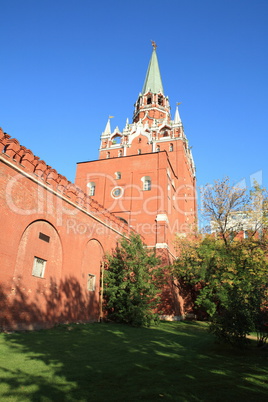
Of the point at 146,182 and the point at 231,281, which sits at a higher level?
the point at 146,182

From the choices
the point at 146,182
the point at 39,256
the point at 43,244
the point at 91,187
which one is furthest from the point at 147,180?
the point at 39,256

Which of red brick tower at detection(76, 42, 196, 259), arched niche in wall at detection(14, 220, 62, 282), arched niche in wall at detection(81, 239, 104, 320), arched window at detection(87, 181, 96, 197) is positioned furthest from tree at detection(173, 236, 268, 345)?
arched window at detection(87, 181, 96, 197)

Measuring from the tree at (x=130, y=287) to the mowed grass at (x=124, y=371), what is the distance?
17.4 ft

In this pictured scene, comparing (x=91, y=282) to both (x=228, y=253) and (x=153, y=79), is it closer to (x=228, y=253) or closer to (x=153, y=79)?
(x=228, y=253)

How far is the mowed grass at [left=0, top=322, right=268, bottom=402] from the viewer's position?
4770 millimetres

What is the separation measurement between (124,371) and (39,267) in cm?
674

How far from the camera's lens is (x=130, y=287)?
1516 centimetres

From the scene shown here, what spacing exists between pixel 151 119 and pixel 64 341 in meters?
34.8

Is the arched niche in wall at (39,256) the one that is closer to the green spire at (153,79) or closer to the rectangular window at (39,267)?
the rectangular window at (39,267)

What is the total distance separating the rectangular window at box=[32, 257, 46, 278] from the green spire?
37487 millimetres

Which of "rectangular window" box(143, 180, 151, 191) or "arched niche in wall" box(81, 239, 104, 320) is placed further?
"rectangular window" box(143, 180, 151, 191)

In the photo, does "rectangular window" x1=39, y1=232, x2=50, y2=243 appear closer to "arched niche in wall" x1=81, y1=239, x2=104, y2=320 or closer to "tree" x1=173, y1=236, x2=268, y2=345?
"arched niche in wall" x1=81, y1=239, x2=104, y2=320

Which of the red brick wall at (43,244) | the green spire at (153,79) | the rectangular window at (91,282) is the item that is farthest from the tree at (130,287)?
the green spire at (153,79)

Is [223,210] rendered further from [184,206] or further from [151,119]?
[151,119]
